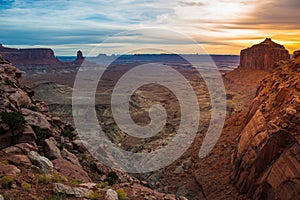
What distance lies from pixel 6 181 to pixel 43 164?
2.59 m

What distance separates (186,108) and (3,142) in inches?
1872

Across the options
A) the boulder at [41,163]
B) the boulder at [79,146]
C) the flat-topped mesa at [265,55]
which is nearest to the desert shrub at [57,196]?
the boulder at [41,163]

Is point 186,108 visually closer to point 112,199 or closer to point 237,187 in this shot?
point 237,187

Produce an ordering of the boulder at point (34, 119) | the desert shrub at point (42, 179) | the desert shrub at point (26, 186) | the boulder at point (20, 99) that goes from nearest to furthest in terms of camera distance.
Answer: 1. the desert shrub at point (26, 186)
2. the desert shrub at point (42, 179)
3. the boulder at point (34, 119)
4. the boulder at point (20, 99)

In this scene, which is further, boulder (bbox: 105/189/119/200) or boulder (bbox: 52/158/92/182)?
boulder (bbox: 52/158/92/182)

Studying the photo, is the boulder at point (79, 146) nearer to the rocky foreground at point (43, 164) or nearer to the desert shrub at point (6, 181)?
the rocky foreground at point (43, 164)

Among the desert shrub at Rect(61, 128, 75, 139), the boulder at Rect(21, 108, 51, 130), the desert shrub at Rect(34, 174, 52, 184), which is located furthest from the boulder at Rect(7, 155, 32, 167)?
the desert shrub at Rect(61, 128, 75, 139)

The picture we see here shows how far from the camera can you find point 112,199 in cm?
978

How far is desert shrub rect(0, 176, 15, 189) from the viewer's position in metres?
8.92

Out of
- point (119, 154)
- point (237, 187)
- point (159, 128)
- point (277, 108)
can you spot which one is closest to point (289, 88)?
point (277, 108)

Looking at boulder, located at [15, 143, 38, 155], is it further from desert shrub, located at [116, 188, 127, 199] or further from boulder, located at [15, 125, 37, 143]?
desert shrub, located at [116, 188, 127, 199]

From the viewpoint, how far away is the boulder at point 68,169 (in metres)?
12.3

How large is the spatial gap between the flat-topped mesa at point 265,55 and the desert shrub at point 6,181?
264 feet

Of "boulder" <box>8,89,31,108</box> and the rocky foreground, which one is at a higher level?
"boulder" <box>8,89,31,108</box>
